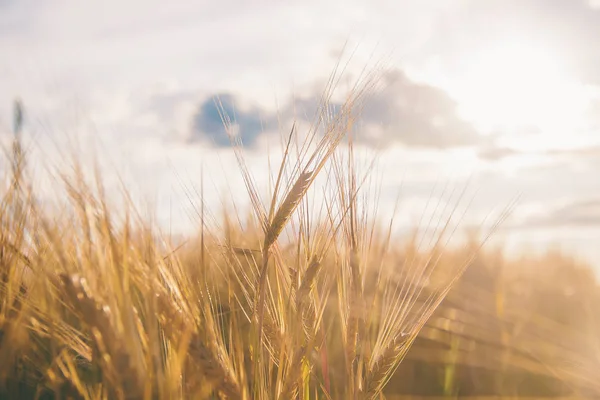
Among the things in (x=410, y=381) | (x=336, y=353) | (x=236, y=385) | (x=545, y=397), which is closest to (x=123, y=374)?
(x=236, y=385)

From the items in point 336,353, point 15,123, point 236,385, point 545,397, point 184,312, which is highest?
point 15,123

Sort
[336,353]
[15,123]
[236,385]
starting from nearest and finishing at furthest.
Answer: [236,385], [15,123], [336,353]

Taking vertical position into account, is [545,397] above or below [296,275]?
below

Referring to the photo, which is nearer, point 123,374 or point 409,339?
point 123,374

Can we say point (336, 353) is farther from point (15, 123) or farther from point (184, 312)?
point (15, 123)

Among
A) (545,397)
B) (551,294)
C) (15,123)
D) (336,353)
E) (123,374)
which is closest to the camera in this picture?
(123,374)

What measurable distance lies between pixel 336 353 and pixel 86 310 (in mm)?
1294

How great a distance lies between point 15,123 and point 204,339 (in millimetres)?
845

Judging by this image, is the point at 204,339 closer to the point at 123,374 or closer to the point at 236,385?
the point at 236,385

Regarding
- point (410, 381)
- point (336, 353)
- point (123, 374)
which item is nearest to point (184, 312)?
point (123, 374)

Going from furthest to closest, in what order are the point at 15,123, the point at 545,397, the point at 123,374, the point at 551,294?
the point at 551,294
the point at 545,397
the point at 15,123
the point at 123,374

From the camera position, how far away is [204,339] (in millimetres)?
1011

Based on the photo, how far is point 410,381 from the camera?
83.0 inches

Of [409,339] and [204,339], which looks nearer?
[204,339]
